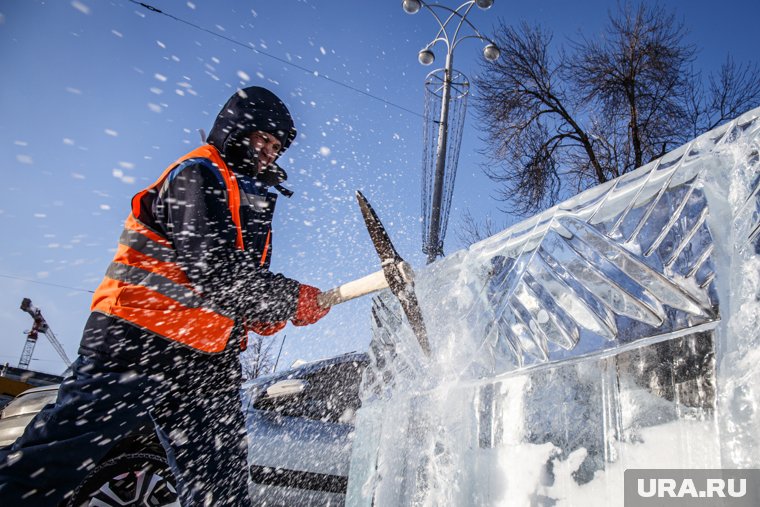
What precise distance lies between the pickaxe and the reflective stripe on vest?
51cm

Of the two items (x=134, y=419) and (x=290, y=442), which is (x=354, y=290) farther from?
(x=290, y=442)

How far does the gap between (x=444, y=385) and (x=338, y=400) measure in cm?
298

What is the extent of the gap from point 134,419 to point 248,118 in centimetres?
150

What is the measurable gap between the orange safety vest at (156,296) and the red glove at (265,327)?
0.26m

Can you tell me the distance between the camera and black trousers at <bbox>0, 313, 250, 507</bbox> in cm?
146

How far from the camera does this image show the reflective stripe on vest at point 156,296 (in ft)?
5.81

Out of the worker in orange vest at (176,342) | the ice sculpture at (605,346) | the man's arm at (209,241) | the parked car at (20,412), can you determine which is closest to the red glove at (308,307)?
the worker in orange vest at (176,342)

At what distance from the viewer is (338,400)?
368cm

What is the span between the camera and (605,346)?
607mm

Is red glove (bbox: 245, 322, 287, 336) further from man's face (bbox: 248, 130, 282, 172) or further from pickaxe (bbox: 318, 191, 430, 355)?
man's face (bbox: 248, 130, 282, 172)

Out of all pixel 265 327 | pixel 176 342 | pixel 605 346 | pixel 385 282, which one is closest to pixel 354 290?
pixel 385 282

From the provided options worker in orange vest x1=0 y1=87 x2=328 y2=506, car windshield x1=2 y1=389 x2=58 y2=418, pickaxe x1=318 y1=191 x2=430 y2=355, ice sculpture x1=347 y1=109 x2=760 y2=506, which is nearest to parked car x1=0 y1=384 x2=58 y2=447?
car windshield x1=2 y1=389 x2=58 y2=418

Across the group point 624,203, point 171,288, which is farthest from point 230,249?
point 624,203

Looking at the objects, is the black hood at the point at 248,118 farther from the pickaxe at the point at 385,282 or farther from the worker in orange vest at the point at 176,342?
the pickaxe at the point at 385,282
